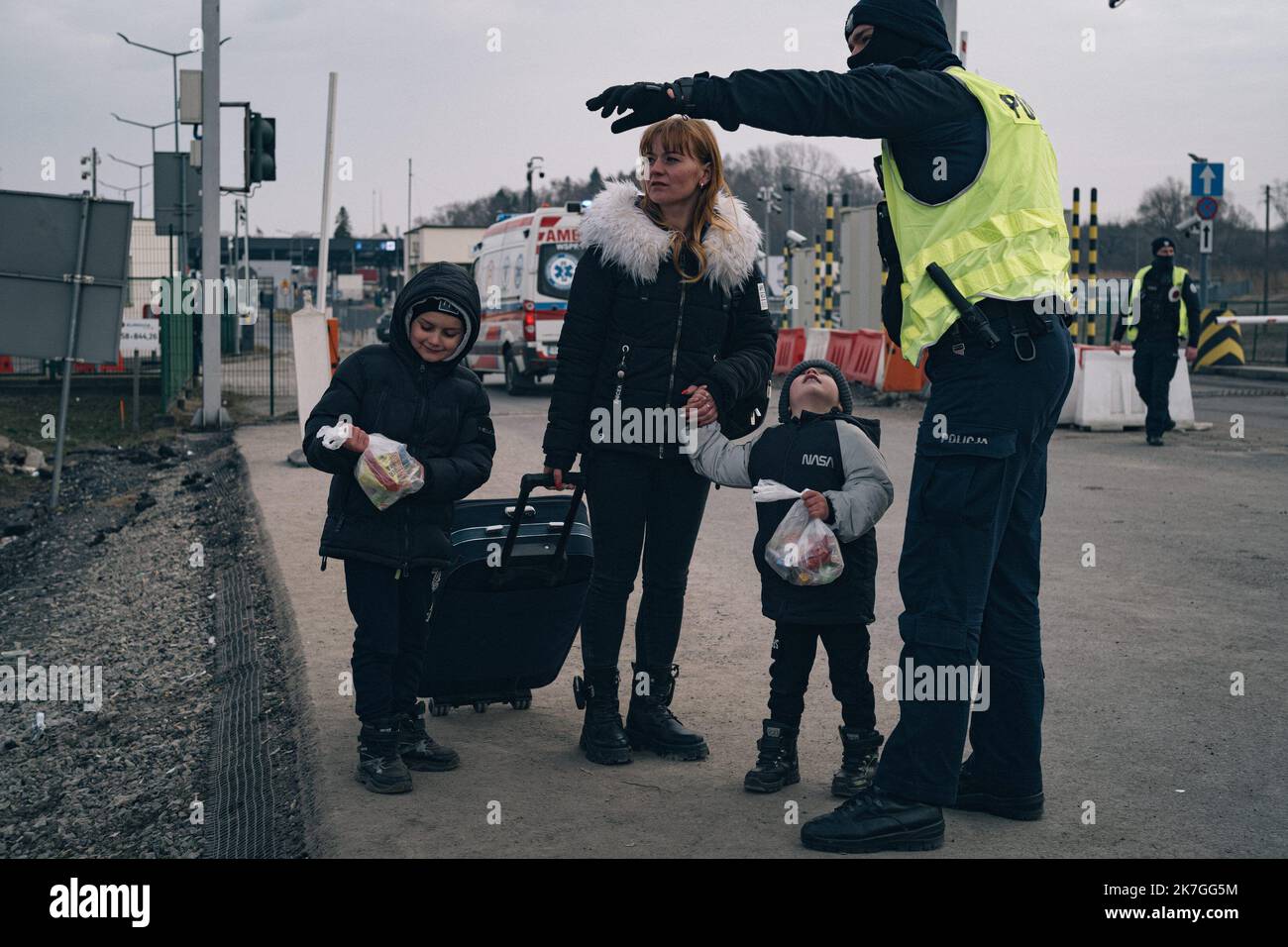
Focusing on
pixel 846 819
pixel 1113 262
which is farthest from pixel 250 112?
pixel 1113 262

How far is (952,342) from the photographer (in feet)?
12.6

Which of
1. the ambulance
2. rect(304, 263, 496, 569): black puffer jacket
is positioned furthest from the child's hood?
the ambulance

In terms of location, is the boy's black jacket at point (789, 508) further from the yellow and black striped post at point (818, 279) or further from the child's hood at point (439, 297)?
the yellow and black striped post at point (818, 279)

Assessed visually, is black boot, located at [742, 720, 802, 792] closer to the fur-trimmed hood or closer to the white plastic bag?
the white plastic bag

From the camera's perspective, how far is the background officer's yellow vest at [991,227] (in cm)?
376

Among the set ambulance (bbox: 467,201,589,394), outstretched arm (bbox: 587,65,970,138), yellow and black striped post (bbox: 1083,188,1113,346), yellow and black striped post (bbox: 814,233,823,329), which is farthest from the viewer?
yellow and black striped post (bbox: 814,233,823,329)

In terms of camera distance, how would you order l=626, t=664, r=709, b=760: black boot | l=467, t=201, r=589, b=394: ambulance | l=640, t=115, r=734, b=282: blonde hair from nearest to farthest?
1. l=640, t=115, r=734, b=282: blonde hair
2. l=626, t=664, r=709, b=760: black boot
3. l=467, t=201, r=589, b=394: ambulance

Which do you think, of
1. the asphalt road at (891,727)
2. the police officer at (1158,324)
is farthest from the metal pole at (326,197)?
the police officer at (1158,324)

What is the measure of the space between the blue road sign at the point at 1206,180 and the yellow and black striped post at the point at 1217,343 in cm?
385

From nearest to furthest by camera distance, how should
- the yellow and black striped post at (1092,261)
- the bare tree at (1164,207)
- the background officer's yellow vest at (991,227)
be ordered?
the background officer's yellow vest at (991,227) → the yellow and black striped post at (1092,261) → the bare tree at (1164,207)

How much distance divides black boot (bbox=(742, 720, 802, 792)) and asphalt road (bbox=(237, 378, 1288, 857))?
0.05 metres

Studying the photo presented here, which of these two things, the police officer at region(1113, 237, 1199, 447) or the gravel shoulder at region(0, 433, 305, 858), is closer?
the gravel shoulder at region(0, 433, 305, 858)

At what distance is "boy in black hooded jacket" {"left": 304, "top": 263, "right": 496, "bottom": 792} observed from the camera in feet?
14.7
